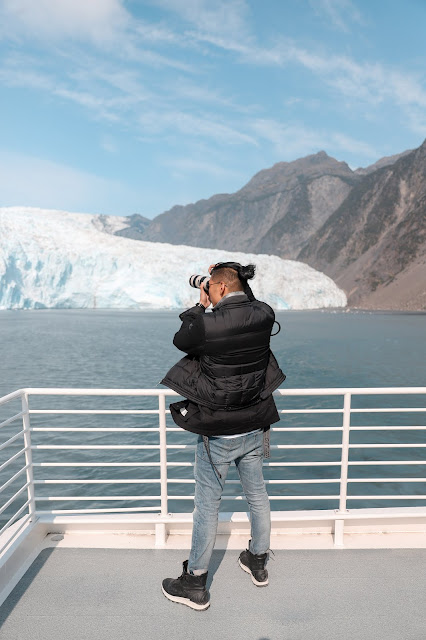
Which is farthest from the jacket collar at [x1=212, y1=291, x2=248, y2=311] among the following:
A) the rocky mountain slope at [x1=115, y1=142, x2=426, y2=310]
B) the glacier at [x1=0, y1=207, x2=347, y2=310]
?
the rocky mountain slope at [x1=115, y1=142, x2=426, y2=310]

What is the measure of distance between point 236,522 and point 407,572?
3.31ft

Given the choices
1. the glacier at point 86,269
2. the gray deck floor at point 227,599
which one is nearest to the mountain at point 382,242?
the glacier at point 86,269

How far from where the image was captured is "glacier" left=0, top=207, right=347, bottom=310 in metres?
48.8

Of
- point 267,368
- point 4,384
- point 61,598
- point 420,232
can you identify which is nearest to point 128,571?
point 61,598

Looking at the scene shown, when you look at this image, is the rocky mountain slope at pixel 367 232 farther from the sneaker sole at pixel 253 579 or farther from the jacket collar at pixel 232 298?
the jacket collar at pixel 232 298

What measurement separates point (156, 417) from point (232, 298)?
36.0 feet

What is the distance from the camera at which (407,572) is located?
107 inches

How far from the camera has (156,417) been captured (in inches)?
502

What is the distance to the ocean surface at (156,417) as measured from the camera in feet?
26.8

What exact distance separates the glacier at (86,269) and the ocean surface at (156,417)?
1175 centimetres

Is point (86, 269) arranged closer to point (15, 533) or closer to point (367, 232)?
point (15, 533)

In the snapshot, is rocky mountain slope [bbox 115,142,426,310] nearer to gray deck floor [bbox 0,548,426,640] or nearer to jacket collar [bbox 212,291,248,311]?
gray deck floor [bbox 0,548,426,640]

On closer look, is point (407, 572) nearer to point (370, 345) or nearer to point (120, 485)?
point (120, 485)

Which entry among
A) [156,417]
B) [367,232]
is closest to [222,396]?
[156,417]
